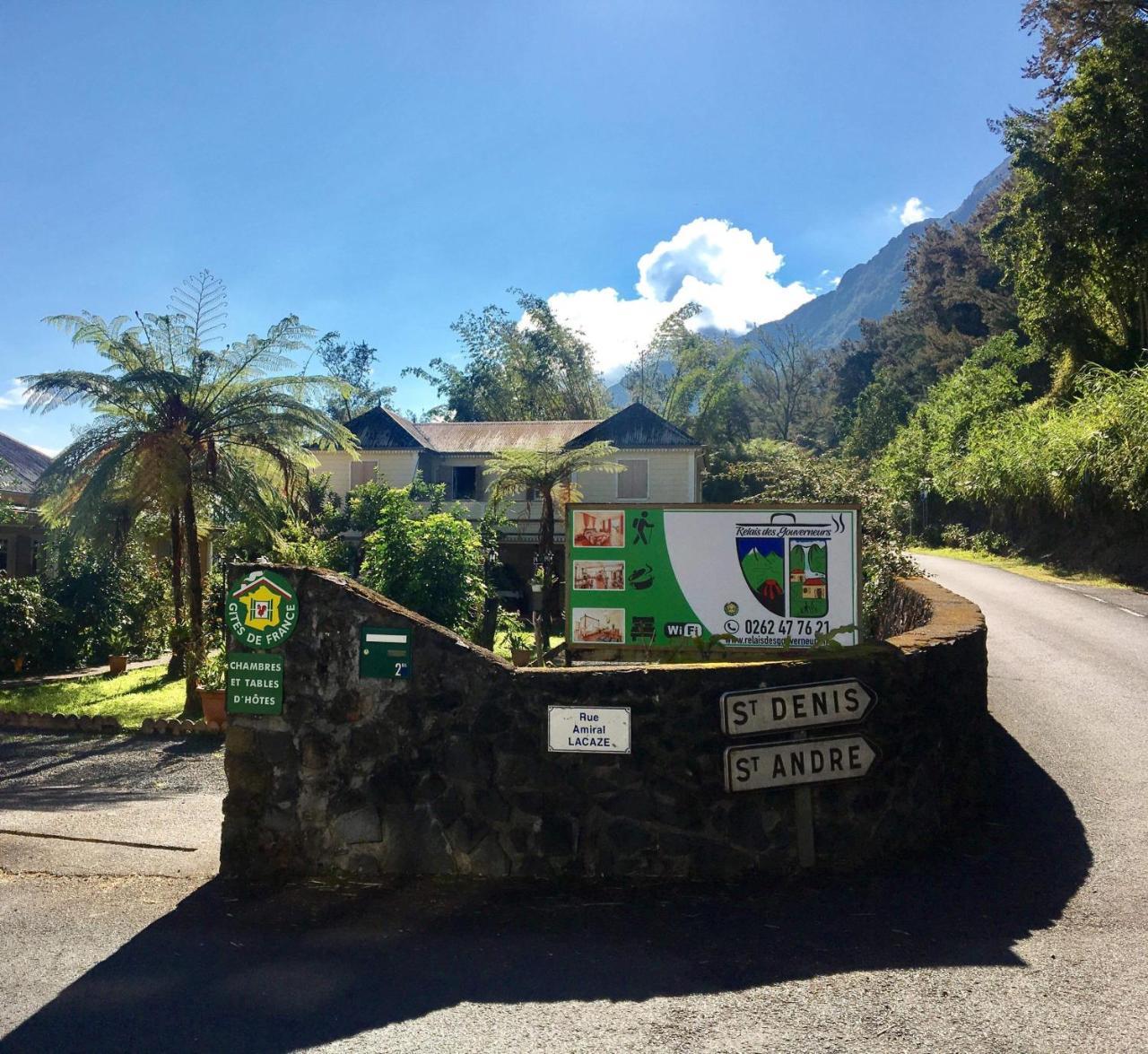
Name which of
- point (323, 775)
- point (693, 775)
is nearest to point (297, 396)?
point (323, 775)

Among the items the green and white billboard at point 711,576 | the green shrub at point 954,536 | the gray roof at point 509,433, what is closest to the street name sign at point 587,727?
the green and white billboard at point 711,576

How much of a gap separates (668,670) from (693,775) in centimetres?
67

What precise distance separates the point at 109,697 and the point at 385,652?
11.4 meters

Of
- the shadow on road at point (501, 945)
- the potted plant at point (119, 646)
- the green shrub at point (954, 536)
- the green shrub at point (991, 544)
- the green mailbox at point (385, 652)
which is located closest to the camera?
the shadow on road at point (501, 945)

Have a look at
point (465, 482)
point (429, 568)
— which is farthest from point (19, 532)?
point (465, 482)

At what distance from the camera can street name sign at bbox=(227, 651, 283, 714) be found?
6.13m

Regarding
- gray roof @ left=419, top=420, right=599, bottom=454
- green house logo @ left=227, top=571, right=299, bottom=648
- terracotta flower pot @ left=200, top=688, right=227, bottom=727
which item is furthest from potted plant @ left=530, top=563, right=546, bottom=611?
green house logo @ left=227, top=571, right=299, bottom=648

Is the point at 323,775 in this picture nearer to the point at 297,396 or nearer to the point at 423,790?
the point at 423,790

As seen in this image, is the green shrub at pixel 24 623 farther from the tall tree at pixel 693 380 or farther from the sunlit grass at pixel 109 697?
the tall tree at pixel 693 380

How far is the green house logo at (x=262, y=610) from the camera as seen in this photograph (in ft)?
20.2

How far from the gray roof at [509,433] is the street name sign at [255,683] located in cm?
2291

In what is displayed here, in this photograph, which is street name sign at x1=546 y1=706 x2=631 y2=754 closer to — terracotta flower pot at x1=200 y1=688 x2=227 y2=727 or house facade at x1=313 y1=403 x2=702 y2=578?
terracotta flower pot at x1=200 y1=688 x2=227 y2=727

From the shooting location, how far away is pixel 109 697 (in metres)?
15.3

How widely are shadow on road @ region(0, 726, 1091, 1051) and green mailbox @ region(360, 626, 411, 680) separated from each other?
1.37 m
